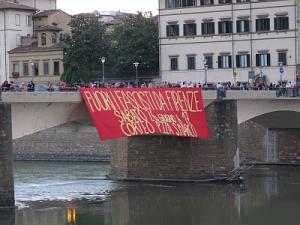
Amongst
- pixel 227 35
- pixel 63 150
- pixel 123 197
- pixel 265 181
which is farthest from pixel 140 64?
pixel 123 197

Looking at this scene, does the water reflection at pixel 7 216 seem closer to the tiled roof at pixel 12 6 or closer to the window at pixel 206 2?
the window at pixel 206 2

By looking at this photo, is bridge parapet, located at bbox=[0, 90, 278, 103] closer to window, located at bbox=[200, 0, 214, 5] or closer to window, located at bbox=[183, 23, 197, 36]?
window, located at bbox=[200, 0, 214, 5]

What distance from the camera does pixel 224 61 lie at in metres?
67.5

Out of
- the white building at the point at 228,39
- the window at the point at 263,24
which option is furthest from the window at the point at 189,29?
the window at the point at 263,24

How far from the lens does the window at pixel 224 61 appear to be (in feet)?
221

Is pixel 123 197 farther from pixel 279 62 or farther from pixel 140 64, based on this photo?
pixel 140 64

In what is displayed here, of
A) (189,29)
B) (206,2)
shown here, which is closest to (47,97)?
(206,2)

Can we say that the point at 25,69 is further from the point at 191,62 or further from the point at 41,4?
the point at 191,62

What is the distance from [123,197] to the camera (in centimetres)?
4050

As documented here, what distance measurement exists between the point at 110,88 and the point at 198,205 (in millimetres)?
7290

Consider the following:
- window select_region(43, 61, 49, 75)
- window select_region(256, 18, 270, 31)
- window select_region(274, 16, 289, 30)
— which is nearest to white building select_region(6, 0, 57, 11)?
window select_region(43, 61, 49, 75)

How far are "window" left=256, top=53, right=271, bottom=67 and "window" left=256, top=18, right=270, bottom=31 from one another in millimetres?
1940

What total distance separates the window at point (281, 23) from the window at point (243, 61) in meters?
3.23

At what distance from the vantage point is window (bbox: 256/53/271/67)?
65875 millimetres
